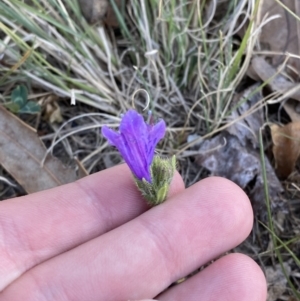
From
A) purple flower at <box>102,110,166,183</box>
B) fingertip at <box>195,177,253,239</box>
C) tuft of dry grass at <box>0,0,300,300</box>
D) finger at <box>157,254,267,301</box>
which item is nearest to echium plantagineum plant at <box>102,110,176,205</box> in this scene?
purple flower at <box>102,110,166,183</box>

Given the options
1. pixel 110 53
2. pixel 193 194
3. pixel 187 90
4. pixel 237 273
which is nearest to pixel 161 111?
pixel 187 90

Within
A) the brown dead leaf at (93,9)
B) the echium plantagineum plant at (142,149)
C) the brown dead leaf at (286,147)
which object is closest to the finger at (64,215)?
the echium plantagineum plant at (142,149)

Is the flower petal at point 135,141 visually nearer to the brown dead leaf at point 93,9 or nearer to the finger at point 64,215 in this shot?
the finger at point 64,215

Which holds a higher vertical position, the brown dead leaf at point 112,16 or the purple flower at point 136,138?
the brown dead leaf at point 112,16

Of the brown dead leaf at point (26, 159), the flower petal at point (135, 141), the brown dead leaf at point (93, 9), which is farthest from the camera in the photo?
the brown dead leaf at point (93, 9)

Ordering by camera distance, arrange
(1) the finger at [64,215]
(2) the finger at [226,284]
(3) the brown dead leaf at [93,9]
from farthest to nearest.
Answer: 1. (3) the brown dead leaf at [93,9]
2. (1) the finger at [64,215]
3. (2) the finger at [226,284]

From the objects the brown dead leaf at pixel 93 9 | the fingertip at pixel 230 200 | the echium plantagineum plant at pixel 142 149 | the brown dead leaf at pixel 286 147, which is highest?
the brown dead leaf at pixel 93 9
